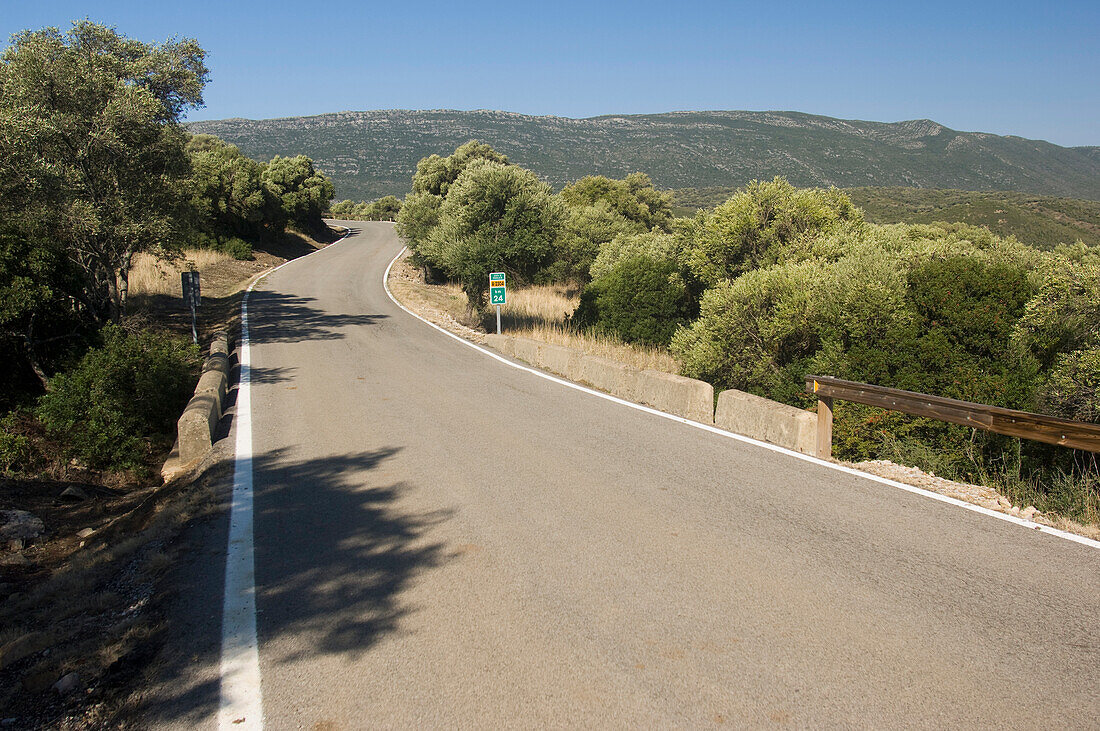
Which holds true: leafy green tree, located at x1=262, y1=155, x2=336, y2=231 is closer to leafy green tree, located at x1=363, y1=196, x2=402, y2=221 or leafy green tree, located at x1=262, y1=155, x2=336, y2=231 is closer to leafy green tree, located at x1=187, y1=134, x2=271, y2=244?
leafy green tree, located at x1=187, y1=134, x2=271, y2=244

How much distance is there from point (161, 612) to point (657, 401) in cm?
730

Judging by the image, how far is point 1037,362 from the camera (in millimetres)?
8781

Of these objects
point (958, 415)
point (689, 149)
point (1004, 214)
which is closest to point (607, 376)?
point (958, 415)

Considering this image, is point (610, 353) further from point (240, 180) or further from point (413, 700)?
point (240, 180)

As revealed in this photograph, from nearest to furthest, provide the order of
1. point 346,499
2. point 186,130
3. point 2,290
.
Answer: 1. point 346,499
2. point 2,290
3. point 186,130

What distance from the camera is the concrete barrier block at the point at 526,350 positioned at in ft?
49.3

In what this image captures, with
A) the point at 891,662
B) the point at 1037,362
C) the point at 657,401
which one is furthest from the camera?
the point at 657,401

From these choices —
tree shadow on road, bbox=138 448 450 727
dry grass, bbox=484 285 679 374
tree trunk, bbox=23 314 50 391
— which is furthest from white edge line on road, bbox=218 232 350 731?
tree trunk, bbox=23 314 50 391

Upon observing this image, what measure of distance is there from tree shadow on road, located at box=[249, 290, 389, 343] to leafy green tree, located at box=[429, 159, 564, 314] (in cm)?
332

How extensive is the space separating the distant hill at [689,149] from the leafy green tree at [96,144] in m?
99.6

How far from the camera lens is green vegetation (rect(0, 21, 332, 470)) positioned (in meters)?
11.5

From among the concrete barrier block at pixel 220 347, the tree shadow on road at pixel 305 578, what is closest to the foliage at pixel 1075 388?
the tree shadow on road at pixel 305 578

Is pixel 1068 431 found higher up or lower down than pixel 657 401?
higher up

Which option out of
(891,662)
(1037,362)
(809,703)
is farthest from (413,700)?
(1037,362)
